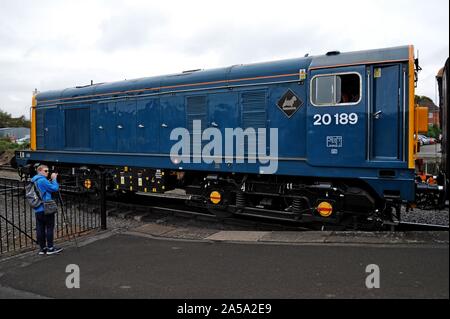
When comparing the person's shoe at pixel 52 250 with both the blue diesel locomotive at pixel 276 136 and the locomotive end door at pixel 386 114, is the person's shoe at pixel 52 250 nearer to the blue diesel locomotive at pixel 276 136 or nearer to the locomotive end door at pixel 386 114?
the blue diesel locomotive at pixel 276 136

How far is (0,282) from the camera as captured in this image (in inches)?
224

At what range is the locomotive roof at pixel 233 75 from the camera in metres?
7.51

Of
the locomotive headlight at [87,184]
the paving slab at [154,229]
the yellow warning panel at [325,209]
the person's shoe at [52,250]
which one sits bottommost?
the person's shoe at [52,250]

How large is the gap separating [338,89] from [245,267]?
156 inches

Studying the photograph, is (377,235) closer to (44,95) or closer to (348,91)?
(348,91)

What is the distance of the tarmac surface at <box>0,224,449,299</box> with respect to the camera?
4750 millimetres

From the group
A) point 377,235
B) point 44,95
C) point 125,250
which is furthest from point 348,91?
point 44,95

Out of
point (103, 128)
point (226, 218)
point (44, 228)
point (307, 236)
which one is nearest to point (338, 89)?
point (307, 236)

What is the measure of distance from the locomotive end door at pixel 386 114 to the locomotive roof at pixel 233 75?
0.88 ft

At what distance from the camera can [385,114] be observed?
735 cm

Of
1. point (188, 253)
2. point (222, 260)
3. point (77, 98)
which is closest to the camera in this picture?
point (222, 260)

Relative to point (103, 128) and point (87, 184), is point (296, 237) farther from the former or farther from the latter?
point (87, 184)

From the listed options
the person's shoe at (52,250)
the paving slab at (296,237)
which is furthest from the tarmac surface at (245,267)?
the person's shoe at (52,250)

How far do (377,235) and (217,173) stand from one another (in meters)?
4.09
